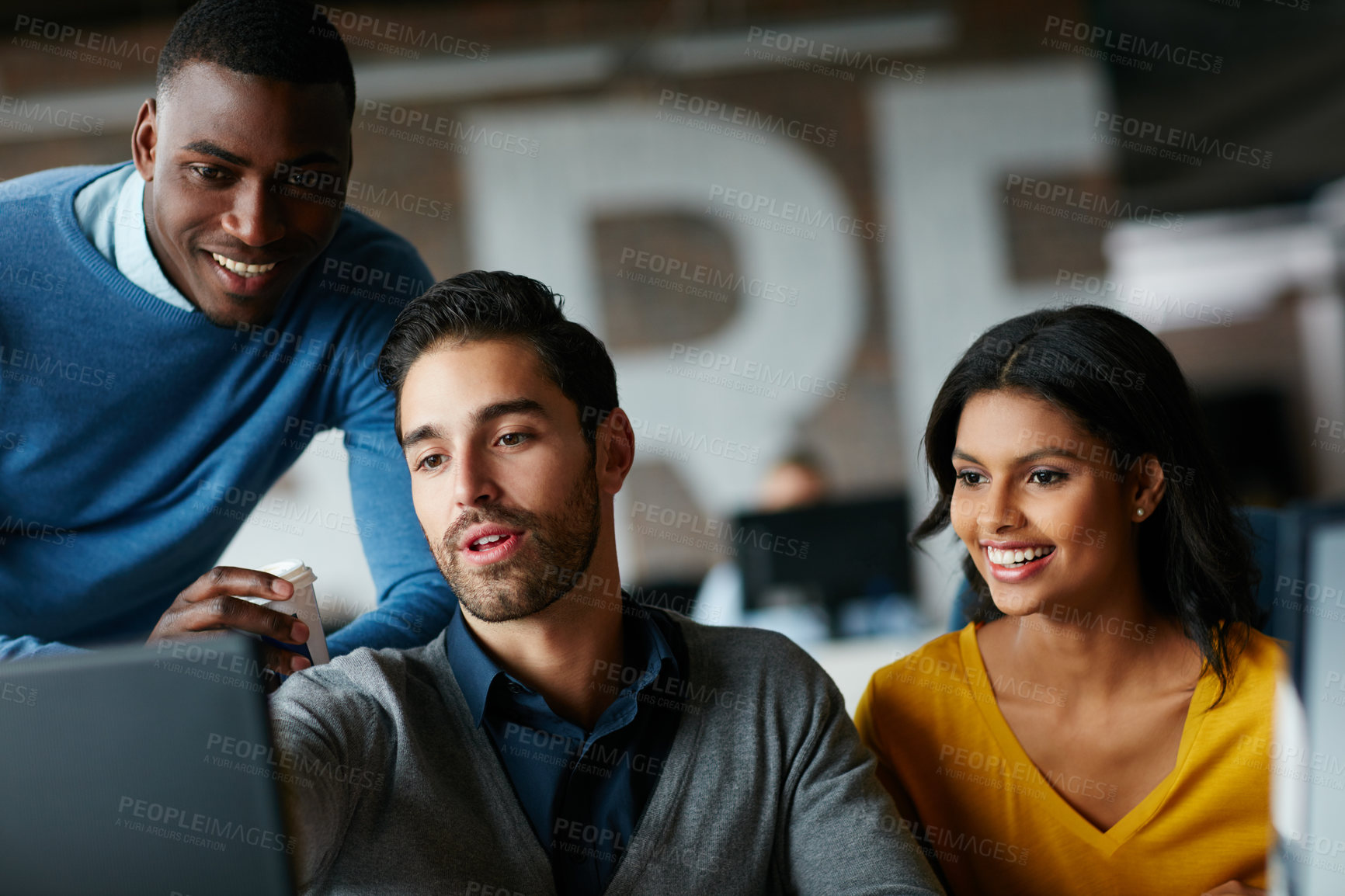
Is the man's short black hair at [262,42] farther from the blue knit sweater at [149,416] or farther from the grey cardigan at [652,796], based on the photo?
the grey cardigan at [652,796]

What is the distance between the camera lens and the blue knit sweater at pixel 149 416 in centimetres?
164

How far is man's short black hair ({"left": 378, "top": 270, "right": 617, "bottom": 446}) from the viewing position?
145 centimetres

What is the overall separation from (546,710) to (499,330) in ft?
1.59

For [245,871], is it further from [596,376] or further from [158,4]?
[158,4]

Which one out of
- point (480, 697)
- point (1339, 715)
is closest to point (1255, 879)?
point (1339, 715)

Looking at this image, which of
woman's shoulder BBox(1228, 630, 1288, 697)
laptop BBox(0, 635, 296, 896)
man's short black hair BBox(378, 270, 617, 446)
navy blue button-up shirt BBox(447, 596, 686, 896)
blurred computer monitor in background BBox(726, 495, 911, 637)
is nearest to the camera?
laptop BBox(0, 635, 296, 896)

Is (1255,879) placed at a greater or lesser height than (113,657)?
lesser

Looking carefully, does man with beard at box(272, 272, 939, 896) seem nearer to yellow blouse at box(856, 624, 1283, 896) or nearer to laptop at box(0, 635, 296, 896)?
yellow blouse at box(856, 624, 1283, 896)

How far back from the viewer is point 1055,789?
5.11ft

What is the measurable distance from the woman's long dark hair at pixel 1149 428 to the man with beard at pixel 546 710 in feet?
1.65

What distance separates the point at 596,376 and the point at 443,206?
4.71m

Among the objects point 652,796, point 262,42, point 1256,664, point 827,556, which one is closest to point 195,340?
point 262,42

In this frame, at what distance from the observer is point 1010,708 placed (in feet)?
5.35

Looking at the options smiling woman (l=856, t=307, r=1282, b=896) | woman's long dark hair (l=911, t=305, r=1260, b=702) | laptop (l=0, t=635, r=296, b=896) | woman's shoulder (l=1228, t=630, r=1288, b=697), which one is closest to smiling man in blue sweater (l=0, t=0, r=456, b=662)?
laptop (l=0, t=635, r=296, b=896)
